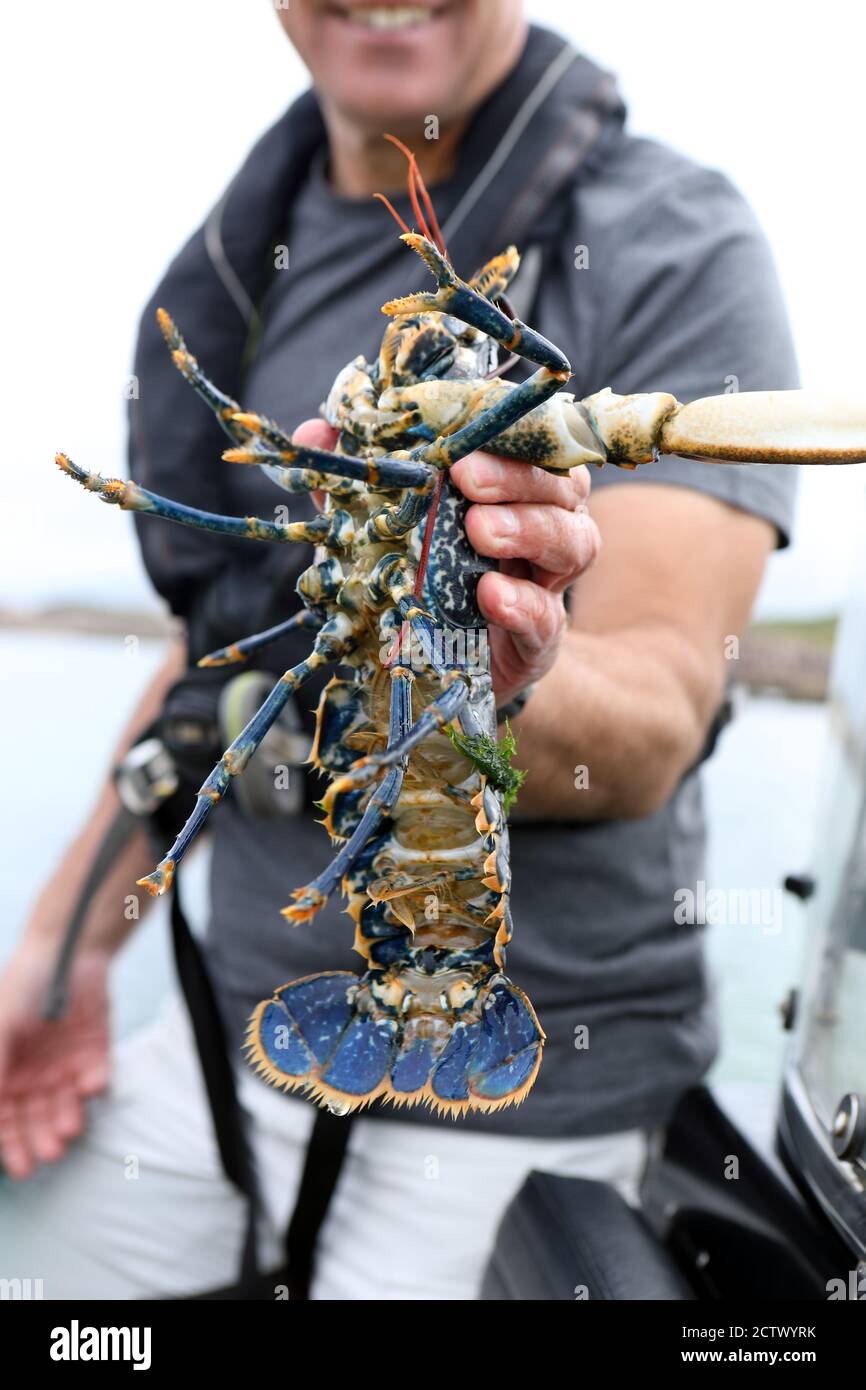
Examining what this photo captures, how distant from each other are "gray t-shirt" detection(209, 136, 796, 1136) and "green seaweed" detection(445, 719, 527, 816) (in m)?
0.27

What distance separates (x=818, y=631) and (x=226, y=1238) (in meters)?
0.87

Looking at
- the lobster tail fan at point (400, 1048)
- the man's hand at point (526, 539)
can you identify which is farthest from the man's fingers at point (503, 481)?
the lobster tail fan at point (400, 1048)

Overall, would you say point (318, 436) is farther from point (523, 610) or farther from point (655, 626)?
point (655, 626)

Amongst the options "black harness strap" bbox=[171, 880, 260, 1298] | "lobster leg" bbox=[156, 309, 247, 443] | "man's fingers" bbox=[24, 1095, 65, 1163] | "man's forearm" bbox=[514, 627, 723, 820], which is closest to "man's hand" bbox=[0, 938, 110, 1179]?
"man's fingers" bbox=[24, 1095, 65, 1163]

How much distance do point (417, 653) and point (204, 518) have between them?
0.11 m

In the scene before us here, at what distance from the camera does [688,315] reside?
88cm

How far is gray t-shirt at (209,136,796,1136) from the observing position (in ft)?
2.81

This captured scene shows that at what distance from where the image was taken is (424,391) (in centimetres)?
48

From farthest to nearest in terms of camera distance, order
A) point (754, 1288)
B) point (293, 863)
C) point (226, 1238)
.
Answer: point (226, 1238), point (293, 863), point (754, 1288)

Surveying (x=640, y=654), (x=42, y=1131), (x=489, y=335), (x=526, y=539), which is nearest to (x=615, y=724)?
(x=640, y=654)

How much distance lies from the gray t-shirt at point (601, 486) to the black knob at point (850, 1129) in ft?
0.78

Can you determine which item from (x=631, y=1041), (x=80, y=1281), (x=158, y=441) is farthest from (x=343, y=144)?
(x=80, y=1281)

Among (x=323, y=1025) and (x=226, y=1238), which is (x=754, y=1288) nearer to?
(x=323, y=1025)

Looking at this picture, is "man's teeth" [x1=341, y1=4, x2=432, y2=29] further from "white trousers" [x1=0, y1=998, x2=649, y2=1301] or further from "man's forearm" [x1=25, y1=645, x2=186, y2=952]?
"white trousers" [x1=0, y1=998, x2=649, y2=1301]
